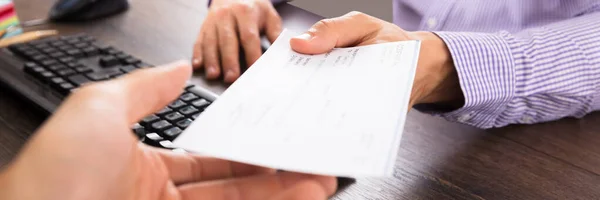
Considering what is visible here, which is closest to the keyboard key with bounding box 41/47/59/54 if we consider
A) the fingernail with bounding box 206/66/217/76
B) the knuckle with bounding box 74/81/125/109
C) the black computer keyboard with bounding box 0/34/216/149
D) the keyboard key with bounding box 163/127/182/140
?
the black computer keyboard with bounding box 0/34/216/149

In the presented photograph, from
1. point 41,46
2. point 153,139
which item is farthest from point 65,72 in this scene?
point 153,139

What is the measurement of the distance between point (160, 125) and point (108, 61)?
216mm

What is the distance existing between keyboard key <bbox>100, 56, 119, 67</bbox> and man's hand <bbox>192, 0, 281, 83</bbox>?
0.35 ft

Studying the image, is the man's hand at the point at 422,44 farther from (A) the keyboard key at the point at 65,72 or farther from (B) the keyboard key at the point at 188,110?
(A) the keyboard key at the point at 65,72

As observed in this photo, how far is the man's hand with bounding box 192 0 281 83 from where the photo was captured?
2.59 feet

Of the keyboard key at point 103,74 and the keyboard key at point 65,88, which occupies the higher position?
the keyboard key at point 65,88

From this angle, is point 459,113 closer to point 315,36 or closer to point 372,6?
point 315,36

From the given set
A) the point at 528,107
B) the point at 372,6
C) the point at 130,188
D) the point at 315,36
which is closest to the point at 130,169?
the point at 130,188

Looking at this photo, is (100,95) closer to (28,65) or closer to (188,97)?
(188,97)

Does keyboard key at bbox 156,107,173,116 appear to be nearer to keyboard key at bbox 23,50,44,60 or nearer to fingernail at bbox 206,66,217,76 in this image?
fingernail at bbox 206,66,217,76

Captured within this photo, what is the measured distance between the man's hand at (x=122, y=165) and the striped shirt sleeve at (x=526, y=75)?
1.02 ft

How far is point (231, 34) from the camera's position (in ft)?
2.73

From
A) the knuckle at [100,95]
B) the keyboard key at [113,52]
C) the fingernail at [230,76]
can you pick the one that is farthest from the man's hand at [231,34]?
the knuckle at [100,95]

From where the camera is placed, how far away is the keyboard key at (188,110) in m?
0.61
